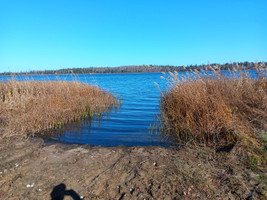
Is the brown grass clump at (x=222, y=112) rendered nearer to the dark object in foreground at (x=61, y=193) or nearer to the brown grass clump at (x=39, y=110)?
the dark object in foreground at (x=61, y=193)

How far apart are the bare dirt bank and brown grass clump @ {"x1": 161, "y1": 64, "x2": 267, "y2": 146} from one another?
557 mm

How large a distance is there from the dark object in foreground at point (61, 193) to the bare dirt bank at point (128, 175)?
0.01m

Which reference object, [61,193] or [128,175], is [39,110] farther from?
[128,175]

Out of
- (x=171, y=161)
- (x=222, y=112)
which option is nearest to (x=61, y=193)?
(x=171, y=161)

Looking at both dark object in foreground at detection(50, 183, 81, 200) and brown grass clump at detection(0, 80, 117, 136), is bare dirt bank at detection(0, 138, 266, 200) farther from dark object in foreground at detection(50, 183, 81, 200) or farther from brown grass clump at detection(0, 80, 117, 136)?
brown grass clump at detection(0, 80, 117, 136)

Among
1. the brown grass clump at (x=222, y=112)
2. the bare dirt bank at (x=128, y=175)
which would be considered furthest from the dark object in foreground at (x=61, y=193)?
the brown grass clump at (x=222, y=112)

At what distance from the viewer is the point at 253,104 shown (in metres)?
5.03

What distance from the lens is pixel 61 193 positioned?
2.91 m

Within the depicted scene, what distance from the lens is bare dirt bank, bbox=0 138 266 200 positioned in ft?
9.20

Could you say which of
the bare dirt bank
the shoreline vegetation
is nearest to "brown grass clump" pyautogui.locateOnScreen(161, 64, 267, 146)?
the shoreline vegetation

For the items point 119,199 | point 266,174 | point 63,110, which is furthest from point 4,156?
point 266,174

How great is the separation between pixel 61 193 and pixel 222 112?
12.3 ft

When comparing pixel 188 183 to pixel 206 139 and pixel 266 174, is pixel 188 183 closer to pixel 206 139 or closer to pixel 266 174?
pixel 266 174

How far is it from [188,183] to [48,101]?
6.63 meters
